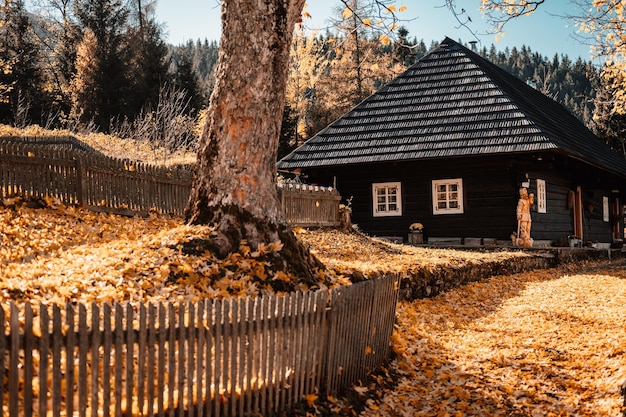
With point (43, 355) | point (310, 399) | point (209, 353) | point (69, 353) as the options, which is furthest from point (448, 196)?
point (43, 355)

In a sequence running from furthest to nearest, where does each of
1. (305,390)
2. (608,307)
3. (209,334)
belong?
(608,307)
(305,390)
(209,334)

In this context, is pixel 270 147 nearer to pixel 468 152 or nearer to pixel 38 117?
pixel 468 152

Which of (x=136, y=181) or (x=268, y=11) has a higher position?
(x=268, y=11)

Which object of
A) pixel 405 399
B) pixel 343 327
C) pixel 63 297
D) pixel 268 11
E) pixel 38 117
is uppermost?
pixel 38 117

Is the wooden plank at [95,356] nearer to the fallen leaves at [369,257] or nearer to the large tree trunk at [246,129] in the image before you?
the large tree trunk at [246,129]

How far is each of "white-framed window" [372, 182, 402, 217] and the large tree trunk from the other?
41.2 ft

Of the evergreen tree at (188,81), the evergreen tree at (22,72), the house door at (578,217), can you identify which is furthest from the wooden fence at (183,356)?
the evergreen tree at (188,81)

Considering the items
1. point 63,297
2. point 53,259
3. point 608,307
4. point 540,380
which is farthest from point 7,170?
point 608,307

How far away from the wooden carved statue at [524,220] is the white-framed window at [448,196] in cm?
186

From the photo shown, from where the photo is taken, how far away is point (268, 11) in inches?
320

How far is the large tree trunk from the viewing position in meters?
8.05

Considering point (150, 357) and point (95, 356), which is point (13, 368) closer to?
point (95, 356)

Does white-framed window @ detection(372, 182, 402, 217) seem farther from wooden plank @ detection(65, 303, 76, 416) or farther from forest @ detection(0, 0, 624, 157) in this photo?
wooden plank @ detection(65, 303, 76, 416)

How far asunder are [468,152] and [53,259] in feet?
44.9
